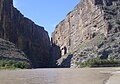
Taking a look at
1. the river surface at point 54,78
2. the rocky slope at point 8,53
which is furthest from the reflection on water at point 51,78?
the rocky slope at point 8,53

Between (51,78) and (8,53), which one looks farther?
(8,53)

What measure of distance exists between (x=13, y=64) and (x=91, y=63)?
167 feet

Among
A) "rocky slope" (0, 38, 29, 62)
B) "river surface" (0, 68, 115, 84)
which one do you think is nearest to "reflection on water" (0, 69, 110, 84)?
"river surface" (0, 68, 115, 84)

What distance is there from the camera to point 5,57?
519ft

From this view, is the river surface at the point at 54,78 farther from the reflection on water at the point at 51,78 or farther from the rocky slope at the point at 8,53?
the rocky slope at the point at 8,53

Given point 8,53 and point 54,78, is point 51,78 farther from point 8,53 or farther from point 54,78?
point 8,53

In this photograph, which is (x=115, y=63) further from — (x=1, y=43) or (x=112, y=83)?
(x=112, y=83)

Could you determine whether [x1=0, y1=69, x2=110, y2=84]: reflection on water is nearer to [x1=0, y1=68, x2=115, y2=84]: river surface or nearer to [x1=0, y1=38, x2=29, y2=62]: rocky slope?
[x1=0, y1=68, x2=115, y2=84]: river surface

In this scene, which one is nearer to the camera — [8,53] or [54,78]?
[54,78]

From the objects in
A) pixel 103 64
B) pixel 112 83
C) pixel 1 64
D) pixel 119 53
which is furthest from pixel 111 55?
Answer: pixel 112 83

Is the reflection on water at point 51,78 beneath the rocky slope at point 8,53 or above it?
beneath

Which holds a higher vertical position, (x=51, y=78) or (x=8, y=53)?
(x=8, y=53)

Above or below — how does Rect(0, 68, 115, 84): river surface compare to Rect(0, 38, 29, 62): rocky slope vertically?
below

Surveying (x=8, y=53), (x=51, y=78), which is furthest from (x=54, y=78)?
(x=8, y=53)
